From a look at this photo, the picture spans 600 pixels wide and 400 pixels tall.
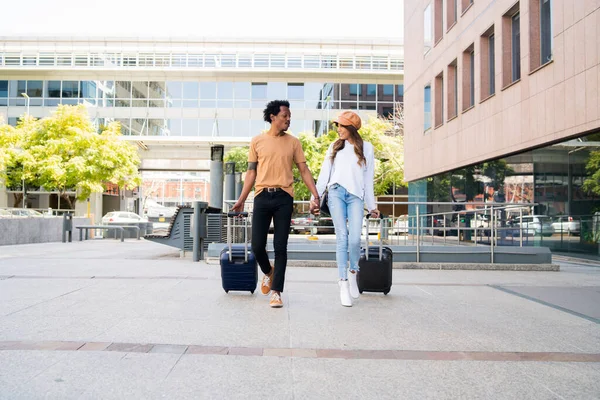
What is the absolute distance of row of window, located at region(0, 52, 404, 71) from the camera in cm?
3966

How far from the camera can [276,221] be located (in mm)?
5188

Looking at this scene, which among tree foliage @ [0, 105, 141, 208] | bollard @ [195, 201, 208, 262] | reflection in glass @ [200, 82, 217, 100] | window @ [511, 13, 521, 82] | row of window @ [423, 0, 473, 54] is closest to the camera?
bollard @ [195, 201, 208, 262]

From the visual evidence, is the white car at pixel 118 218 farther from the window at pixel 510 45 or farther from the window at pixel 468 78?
the window at pixel 510 45

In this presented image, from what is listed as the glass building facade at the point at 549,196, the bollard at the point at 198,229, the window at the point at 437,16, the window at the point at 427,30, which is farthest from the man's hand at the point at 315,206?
the window at the point at 427,30

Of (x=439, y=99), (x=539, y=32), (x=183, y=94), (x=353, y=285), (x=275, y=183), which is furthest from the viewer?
(x=183, y=94)

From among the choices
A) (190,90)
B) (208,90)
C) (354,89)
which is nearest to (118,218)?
(190,90)

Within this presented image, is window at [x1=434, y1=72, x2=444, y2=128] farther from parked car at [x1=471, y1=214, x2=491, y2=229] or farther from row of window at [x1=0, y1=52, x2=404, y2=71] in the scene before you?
row of window at [x1=0, y1=52, x2=404, y2=71]

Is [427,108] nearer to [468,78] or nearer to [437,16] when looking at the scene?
[437,16]

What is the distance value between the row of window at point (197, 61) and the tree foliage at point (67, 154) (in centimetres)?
715

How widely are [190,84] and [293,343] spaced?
3716 centimetres

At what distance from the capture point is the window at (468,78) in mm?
18125

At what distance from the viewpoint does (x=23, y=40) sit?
3959cm

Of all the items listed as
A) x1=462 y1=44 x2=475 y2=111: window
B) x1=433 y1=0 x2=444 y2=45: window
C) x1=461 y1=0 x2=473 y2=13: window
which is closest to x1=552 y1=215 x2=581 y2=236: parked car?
x1=462 y1=44 x2=475 y2=111: window

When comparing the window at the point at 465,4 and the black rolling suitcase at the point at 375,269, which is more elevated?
the window at the point at 465,4
